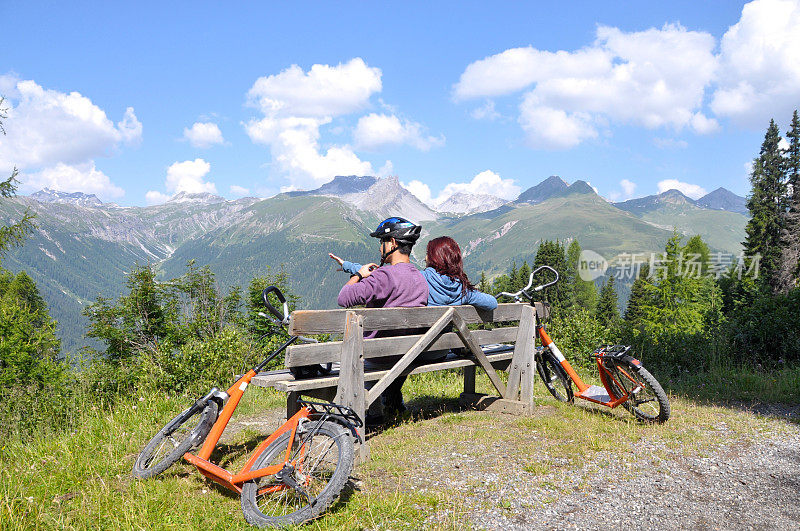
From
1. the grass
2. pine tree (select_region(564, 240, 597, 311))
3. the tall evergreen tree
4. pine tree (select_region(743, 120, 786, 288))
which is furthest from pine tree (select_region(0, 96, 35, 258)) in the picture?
pine tree (select_region(564, 240, 597, 311))

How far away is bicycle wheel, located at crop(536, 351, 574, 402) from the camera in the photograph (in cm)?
779

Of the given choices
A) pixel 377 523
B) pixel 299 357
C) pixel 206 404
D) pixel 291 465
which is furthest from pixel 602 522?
pixel 206 404

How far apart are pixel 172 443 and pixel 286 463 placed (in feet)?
4.98

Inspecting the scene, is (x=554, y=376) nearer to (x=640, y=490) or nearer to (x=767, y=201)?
(x=640, y=490)

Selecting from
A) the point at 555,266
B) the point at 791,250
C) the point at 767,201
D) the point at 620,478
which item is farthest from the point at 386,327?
the point at 555,266

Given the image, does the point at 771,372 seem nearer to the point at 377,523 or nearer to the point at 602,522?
the point at 602,522

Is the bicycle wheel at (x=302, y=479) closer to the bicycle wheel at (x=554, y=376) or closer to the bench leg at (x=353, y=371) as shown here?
the bench leg at (x=353, y=371)

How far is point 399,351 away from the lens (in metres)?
5.99

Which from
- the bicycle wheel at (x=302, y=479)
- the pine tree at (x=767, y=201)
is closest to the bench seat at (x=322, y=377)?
the bicycle wheel at (x=302, y=479)

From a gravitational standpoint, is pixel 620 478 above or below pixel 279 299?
below

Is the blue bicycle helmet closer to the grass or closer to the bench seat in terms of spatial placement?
the bench seat

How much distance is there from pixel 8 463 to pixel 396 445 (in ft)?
13.0

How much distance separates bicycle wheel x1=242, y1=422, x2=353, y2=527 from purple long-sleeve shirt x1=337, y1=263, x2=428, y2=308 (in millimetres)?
1785

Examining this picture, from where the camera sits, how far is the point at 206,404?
4906mm
